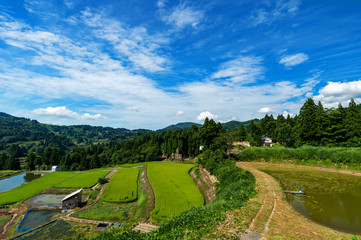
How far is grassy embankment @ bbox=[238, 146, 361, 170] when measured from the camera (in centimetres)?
2770

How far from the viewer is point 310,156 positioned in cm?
3177

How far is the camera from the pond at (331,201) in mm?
11078

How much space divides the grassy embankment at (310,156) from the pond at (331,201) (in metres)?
6.65

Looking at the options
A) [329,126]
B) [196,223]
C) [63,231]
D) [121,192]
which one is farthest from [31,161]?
[329,126]

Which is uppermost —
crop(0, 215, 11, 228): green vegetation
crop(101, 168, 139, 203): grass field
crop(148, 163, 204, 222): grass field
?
crop(148, 163, 204, 222): grass field

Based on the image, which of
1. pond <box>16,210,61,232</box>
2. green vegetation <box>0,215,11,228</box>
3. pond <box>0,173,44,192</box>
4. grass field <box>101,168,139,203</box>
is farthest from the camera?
pond <box>0,173,44,192</box>

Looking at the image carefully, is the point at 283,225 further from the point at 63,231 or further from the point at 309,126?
the point at 309,126

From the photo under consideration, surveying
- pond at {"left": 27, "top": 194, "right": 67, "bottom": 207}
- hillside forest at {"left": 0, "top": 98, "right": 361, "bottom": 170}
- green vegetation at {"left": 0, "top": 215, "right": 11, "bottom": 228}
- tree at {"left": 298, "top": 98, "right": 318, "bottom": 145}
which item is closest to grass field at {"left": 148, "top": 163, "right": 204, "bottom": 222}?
hillside forest at {"left": 0, "top": 98, "right": 361, "bottom": 170}

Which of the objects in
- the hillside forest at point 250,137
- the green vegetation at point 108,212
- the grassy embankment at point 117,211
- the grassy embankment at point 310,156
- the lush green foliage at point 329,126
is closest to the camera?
the grassy embankment at point 117,211

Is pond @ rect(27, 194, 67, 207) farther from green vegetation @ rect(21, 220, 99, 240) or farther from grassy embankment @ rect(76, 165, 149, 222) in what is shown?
green vegetation @ rect(21, 220, 99, 240)

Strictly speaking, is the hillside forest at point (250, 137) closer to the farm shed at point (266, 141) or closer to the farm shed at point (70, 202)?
the farm shed at point (266, 141)

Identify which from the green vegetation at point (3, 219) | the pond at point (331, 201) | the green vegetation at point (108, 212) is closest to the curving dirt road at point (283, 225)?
the pond at point (331, 201)

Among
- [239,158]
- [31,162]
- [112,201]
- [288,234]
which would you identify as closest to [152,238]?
[288,234]

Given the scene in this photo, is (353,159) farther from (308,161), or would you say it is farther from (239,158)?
(239,158)
